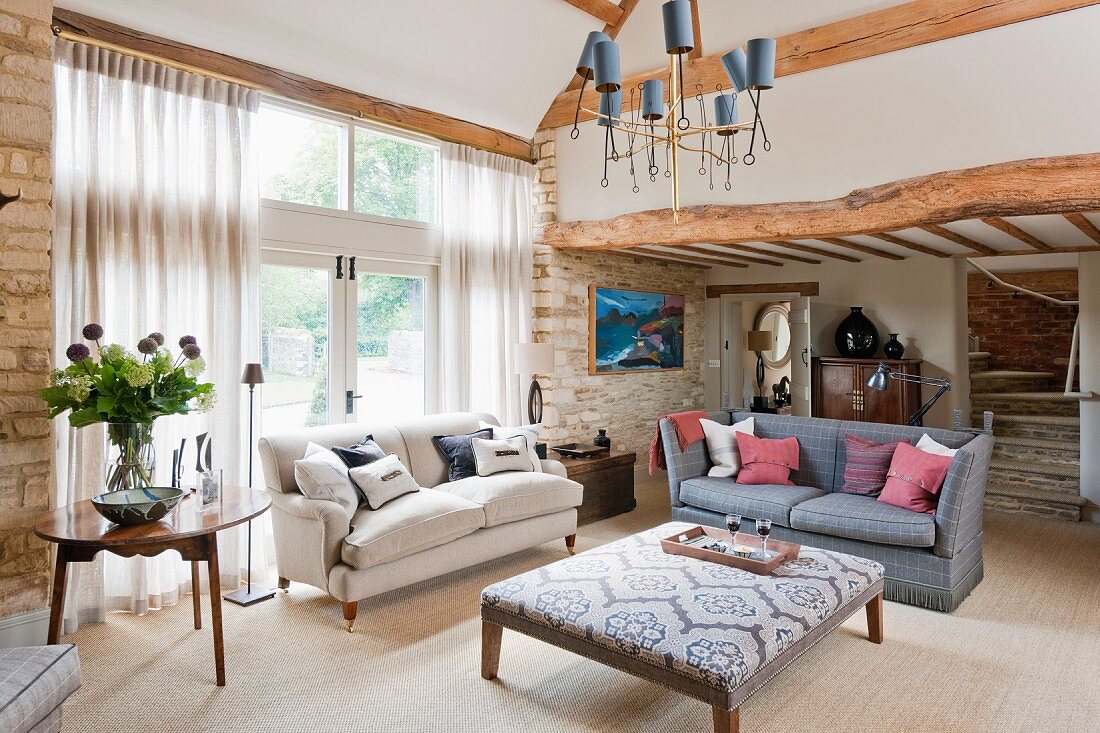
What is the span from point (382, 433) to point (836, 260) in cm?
514

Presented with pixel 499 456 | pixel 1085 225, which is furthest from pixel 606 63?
pixel 1085 225

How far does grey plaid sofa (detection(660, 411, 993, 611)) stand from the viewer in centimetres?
378

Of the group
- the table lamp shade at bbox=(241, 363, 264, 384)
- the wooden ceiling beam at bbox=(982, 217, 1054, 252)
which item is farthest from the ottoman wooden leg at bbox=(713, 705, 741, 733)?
the wooden ceiling beam at bbox=(982, 217, 1054, 252)

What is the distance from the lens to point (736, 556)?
3.23 meters

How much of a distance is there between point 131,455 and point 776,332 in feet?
23.1

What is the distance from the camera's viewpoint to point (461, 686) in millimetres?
2980

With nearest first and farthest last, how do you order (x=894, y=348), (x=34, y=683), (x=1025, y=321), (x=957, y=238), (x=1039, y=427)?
(x=34, y=683) < (x=957, y=238) < (x=1039, y=427) < (x=894, y=348) < (x=1025, y=321)

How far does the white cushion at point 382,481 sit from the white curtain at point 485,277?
1451 millimetres

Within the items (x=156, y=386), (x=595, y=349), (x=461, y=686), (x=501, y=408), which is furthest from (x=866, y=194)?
(x=156, y=386)

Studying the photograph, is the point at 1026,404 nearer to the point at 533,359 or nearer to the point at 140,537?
the point at 533,359

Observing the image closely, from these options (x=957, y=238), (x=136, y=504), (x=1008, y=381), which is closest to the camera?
(x=136, y=504)

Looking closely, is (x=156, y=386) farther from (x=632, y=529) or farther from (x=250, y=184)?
(x=632, y=529)

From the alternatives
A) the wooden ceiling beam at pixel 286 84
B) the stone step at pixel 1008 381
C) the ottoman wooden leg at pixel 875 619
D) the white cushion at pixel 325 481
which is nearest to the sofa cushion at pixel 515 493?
the white cushion at pixel 325 481

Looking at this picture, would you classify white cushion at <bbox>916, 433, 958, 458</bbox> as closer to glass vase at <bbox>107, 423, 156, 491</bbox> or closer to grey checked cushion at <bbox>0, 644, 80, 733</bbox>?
glass vase at <bbox>107, 423, 156, 491</bbox>
